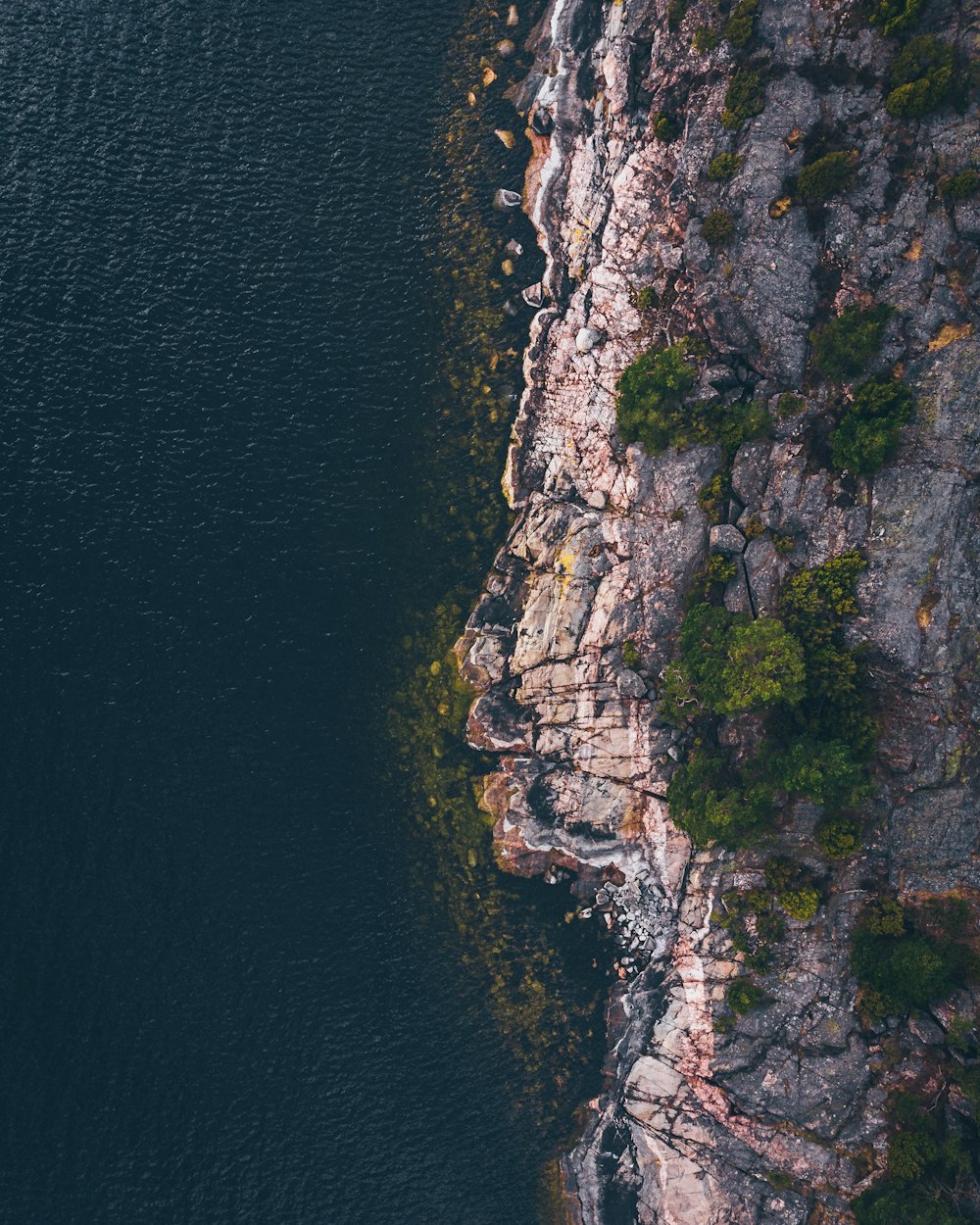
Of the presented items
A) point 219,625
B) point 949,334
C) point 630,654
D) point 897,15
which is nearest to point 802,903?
point 630,654

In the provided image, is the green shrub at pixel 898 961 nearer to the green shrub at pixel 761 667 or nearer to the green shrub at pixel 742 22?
the green shrub at pixel 761 667

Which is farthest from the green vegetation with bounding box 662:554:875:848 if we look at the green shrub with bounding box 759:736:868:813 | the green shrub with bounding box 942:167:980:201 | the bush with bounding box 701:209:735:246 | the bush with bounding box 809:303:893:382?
the green shrub with bounding box 942:167:980:201

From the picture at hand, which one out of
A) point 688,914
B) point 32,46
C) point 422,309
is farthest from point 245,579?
point 32,46

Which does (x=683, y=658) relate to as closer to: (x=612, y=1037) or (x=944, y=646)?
(x=944, y=646)

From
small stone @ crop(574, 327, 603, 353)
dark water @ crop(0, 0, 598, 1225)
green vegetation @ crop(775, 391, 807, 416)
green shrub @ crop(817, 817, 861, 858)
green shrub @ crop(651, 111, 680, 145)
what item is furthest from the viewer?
small stone @ crop(574, 327, 603, 353)

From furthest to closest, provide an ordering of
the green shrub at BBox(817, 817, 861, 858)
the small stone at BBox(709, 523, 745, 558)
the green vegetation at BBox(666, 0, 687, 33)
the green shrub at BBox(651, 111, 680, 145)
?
the green shrub at BBox(651, 111, 680, 145) < the small stone at BBox(709, 523, 745, 558) < the green vegetation at BBox(666, 0, 687, 33) < the green shrub at BBox(817, 817, 861, 858)

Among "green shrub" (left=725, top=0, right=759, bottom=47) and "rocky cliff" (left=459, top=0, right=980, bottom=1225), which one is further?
"green shrub" (left=725, top=0, right=759, bottom=47)

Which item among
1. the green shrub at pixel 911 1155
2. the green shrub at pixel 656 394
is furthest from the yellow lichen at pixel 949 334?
the green shrub at pixel 911 1155

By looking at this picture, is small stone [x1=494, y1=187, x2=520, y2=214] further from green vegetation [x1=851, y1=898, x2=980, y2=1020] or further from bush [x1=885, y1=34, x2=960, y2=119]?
green vegetation [x1=851, y1=898, x2=980, y2=1020]
